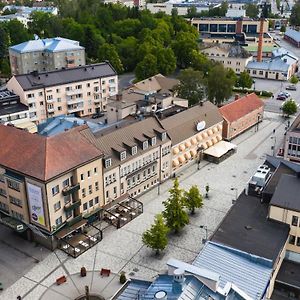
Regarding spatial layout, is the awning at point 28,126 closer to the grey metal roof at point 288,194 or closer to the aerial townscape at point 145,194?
the aerial townscape at point 145,194

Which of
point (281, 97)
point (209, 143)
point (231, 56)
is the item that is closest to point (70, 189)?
point (209, 143)

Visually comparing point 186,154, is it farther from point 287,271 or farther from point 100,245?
point 287,271

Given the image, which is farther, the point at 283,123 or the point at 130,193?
the point at 283,123

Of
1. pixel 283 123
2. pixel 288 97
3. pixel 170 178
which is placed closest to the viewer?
pixel 170 178

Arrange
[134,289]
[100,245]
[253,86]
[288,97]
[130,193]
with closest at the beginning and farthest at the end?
[134,289]
[100,245]
[130,193]
[288,97]
[253,86]

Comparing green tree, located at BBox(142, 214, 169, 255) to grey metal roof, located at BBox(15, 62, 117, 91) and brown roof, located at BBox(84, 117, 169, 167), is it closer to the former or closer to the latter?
brown roof, located at BBox(84, 117, 169, 167)

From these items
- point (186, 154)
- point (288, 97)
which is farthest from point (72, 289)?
point (288, 97)

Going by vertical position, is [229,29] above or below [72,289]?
above
